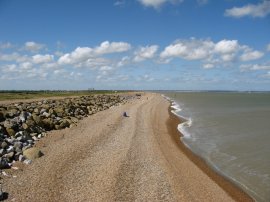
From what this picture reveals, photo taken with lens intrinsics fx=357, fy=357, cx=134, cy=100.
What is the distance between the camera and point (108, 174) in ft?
46.0

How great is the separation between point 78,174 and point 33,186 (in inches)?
80.4

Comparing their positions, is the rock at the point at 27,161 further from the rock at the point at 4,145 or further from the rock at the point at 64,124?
the rock at the point at 64,124

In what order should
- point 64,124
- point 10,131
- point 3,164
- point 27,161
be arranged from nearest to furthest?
point 3,164, point 27,161, point 10,131, point 64,124

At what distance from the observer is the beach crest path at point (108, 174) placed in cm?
1198

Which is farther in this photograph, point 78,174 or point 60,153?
point 60,153

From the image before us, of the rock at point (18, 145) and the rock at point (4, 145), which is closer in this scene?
the rock at point (4, 145)

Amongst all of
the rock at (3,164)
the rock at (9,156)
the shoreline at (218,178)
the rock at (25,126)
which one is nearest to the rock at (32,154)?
the rock at (9,156)

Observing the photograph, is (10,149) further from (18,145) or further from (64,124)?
(64,124)

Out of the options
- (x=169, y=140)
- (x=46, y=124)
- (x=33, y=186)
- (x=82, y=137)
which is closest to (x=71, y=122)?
(x=46, y=124)

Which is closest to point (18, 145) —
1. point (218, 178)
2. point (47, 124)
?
point (47, 124)

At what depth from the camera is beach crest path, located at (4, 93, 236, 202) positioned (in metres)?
12.0

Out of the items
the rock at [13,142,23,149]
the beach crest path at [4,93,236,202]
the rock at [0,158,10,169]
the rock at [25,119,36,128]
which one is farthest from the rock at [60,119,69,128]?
the rock at [0,158,10,169]

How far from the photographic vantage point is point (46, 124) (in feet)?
78.6

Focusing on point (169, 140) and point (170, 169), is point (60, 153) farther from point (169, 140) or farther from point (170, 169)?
point (169, 140)
